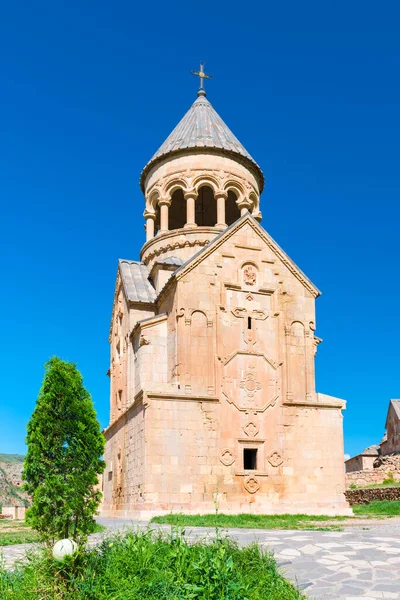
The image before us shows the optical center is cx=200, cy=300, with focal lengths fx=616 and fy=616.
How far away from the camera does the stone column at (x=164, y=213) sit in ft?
65.2

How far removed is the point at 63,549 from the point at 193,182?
15295mm

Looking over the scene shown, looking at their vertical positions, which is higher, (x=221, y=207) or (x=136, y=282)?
(x=221, y=207)

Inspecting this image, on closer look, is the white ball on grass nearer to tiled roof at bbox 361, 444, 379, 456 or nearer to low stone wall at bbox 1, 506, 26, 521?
low stone wall at bbox 1, 506, 26, 521

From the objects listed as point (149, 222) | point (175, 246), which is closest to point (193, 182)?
point (149, 222)

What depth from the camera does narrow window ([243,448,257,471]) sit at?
1570 cm

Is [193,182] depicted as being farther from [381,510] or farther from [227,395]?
[381,510]

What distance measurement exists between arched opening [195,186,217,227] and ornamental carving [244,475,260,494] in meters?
10.2

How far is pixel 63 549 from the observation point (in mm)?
6039

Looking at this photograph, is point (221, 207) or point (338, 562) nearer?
point (338, 562)

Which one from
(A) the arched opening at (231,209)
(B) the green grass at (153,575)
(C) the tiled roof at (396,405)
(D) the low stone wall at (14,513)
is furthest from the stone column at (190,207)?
(C) the tiled roof at (396,405)

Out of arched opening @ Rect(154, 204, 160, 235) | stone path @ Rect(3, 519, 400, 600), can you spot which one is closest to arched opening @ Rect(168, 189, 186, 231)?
arched opening @ Rect(154, 204, 160, 235)

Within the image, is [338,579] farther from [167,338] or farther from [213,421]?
[167,338]

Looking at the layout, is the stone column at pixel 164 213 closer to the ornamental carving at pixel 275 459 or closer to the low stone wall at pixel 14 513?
the ornamental carving at pixel 275 459

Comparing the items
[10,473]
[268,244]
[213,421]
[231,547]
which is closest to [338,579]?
[231,547]
